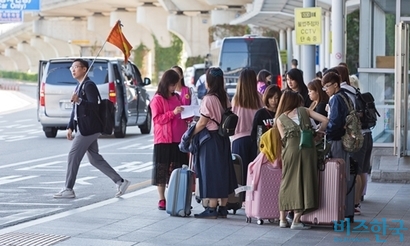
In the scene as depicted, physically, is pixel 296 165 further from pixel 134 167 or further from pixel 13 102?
pixel 13 102

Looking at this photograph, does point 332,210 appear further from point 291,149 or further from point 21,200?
point 21,200

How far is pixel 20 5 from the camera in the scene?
4041cm

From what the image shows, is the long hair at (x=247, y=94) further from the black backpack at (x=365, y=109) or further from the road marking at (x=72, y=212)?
the road marking at (x=72, y=212)

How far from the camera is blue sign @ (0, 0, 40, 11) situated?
1572 inches

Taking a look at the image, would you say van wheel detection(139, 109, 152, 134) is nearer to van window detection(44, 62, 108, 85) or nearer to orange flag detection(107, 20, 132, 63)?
van window detection(44, 62, 108, 85)

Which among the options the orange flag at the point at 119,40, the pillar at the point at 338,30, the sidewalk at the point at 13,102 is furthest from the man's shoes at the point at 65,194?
the sidewalk at the point at 13,102

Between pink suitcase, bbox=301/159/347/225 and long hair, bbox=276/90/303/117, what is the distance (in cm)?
71

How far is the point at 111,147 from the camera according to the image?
22.2m

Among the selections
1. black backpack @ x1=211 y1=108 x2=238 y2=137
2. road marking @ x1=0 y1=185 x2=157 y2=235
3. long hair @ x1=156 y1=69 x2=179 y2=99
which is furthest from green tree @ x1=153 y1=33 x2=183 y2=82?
black backpack @ x1=211 y1=108 x2=238 y2=137

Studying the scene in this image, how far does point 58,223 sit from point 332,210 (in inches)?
120

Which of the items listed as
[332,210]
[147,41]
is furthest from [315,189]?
[147,41]

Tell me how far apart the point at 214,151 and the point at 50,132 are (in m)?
14.5

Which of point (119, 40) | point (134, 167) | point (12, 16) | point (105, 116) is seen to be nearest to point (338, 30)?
point (134, 167)

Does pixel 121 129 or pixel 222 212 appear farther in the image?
pixel 121 129
